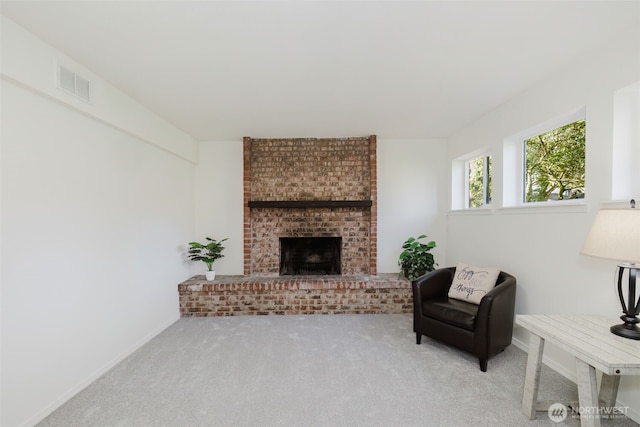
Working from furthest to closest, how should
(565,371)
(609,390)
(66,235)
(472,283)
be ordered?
(472,283) < (565,371) < (66,235) < (609,390)

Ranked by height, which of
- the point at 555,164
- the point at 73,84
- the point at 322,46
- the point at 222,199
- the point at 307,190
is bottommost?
the point at 222,199

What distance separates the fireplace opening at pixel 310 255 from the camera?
14.0 ft

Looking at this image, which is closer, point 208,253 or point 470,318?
point 470,318

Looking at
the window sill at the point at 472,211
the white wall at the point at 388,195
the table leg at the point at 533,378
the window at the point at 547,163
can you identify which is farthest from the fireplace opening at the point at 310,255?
the table leg at the point at 533,378

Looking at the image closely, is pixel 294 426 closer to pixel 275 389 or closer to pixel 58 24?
pixel 275 389

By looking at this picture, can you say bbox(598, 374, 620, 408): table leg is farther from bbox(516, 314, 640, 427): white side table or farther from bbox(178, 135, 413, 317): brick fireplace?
bbox(178, 135, 413, 317): brick fireplace

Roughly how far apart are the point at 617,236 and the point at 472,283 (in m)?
1.42

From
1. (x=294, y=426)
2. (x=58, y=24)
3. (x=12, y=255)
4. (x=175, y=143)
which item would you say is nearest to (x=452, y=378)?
(x=294, y=426)

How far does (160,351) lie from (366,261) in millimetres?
2938

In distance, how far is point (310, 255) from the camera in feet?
14.1

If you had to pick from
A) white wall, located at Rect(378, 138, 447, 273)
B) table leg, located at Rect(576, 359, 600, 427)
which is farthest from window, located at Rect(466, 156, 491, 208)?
table leg, located at Rect(576, 359, 600, 427)

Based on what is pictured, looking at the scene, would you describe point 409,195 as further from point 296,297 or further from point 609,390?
point 609,390

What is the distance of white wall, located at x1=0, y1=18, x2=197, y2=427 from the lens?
163 centimetres

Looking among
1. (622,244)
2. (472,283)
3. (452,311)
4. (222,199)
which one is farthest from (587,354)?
(222,199)
